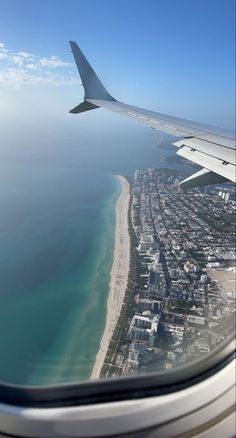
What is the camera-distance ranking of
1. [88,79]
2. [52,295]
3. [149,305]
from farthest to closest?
[88,79] → [52,295] → [149,305]

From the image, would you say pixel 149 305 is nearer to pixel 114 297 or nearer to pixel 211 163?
pixel 114 297

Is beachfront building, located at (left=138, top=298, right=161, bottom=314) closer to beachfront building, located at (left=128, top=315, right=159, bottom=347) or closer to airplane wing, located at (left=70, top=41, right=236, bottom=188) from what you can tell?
beachfront building, located at (left=128, top=315, right=159, bottom=347)

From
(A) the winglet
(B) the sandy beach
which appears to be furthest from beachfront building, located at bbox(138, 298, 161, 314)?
(A) the winglet

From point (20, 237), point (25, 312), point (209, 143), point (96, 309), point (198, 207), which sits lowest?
point (20, 237)

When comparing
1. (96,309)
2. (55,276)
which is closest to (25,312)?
(96,309)

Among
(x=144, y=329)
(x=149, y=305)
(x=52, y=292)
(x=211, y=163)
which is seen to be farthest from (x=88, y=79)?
(x=144, y=329)

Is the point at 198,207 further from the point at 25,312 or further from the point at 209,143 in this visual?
the point at 25,312

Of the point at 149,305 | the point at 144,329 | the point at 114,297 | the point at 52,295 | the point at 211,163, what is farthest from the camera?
the point at 52,295

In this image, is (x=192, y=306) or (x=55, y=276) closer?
(x=192, y=306)

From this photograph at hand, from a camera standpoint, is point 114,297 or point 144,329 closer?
point 144,329
